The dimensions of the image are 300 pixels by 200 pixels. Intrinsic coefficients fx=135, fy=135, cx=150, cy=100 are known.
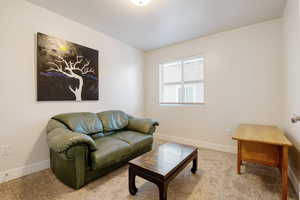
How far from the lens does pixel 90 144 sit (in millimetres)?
1670

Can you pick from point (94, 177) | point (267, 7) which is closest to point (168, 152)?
point (94, 177)

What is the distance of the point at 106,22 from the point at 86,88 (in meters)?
1.31

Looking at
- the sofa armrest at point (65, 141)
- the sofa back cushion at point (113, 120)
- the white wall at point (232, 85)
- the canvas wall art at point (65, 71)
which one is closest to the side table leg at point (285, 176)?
the white wall at point (232, 85)

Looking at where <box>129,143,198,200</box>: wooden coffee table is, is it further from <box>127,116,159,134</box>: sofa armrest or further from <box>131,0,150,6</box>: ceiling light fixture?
<box>131,0,150,6</box>: ceiling light fixture

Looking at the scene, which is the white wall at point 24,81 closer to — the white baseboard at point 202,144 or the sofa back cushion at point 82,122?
the sofa back cushion at point 82,122

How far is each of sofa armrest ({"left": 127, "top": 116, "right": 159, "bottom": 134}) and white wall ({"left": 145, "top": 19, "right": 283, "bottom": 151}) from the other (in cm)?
102

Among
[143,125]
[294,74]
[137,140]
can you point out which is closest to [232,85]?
[294,74]

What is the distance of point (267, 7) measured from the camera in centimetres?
210

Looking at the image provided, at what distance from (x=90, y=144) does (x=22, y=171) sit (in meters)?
1.22

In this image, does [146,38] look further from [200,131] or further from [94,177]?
[94,177]

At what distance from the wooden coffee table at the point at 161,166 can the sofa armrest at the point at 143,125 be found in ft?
2.43

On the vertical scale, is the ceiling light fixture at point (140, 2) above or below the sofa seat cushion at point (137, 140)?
above

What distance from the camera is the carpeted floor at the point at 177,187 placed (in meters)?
1.53

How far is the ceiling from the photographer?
2.03 metres
